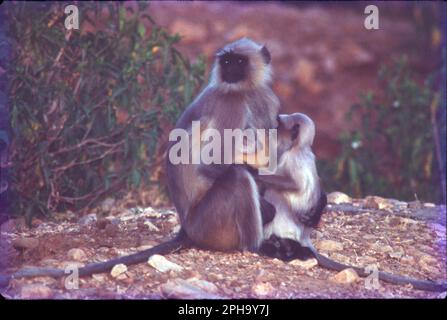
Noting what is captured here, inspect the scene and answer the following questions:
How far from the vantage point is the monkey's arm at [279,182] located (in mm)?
4273

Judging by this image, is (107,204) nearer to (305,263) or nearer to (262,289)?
(305,263)

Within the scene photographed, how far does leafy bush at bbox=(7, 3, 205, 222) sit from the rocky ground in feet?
1.00

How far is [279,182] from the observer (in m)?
4.30

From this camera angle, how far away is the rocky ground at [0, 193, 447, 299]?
361 cm

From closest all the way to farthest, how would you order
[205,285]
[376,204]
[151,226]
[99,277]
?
[205,285]
[99,277]
[151,226]
[376,204]

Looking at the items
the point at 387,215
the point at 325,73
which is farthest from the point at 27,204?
the point at 325,73

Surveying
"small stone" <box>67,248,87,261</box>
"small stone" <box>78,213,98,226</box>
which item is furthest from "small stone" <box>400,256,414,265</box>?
"small stone" <box>78,213,98,226</box>

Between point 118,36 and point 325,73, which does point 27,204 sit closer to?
point 118,36

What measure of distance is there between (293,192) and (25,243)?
1354 millimetres

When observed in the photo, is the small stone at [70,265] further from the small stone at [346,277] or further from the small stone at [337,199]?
the small stone at [337,199]

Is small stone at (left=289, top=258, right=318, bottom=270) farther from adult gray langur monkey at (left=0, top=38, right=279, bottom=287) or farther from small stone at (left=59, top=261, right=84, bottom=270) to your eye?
small stone at (left=59, top=261, right=84, bottom=270)

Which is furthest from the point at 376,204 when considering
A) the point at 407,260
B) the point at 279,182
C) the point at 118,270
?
the point at 118,270

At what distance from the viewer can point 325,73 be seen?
11.6 meters

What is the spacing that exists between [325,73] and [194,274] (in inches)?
323
